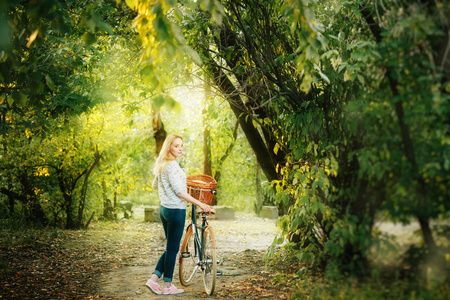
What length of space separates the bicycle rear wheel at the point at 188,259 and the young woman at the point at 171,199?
39cm

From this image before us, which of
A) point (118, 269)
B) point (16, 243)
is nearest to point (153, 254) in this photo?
point (118, 269)

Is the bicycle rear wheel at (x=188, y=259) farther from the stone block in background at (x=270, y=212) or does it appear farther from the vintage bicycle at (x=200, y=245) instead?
the stone block in background at (x=270, y=212)

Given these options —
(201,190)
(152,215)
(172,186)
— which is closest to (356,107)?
(201,190)

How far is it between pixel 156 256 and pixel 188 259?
10.4 ft

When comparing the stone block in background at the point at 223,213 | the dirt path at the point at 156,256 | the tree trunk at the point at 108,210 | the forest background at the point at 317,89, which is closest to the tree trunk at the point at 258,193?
the stone block in background at the point at 223,213

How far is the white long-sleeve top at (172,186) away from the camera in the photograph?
527 centimetres

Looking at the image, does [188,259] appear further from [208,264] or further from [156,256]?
[156,256]

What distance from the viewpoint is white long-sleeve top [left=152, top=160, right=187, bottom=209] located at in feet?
17.3

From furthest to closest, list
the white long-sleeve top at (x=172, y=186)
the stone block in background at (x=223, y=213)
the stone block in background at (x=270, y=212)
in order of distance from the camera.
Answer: the stone block in background at (x=270, y=212) < the stone block in background at (x=223, y=213) < the white long-sleeve top at (x=172, y=186)

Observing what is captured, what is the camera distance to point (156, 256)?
356 inches

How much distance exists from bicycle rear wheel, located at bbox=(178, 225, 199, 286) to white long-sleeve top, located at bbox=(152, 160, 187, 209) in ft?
2.47

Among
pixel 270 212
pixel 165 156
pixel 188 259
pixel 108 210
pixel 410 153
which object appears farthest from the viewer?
pixel 270 212

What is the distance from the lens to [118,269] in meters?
7.59

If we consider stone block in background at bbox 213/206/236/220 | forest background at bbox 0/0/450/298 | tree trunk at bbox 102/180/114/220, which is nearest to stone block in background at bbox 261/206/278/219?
stone block in background at bbox 213/206/236/220
